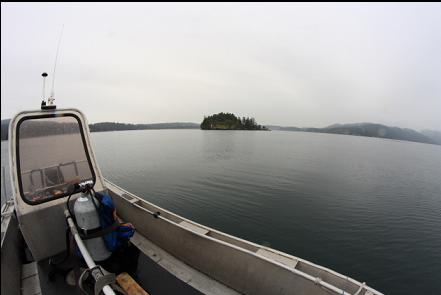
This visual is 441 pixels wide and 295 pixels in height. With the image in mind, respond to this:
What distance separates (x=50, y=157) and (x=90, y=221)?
155cm

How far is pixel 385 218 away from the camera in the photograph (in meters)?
10.2

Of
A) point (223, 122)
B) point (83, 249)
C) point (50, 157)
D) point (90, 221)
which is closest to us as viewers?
point (83, 249)

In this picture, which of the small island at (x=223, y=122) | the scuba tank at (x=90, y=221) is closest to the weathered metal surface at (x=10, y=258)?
the scuba tank at (x=90, y=221)

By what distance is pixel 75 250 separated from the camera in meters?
3.47

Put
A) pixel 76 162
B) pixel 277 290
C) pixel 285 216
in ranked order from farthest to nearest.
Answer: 1. pixel 285 216
2. pixel 76 162
3. pixel 277 290

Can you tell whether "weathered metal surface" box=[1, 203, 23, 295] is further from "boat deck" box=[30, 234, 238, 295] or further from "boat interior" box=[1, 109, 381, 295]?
"boat deck" box=[30, 234, 238, 295]

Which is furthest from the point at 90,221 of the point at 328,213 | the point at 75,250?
the point at 328,213

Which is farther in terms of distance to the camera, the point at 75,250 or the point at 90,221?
the point at 75,250

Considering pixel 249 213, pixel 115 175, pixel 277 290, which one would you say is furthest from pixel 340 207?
pixel 115 175

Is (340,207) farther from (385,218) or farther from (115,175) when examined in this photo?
(115,175)

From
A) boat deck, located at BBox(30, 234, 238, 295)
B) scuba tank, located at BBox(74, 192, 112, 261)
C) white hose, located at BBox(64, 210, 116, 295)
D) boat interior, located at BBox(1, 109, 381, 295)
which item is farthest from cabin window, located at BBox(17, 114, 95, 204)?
boat deck, located at BBox(30, 234, 238, 295)

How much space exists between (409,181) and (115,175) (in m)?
24.4

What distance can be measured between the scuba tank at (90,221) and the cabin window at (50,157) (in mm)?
690

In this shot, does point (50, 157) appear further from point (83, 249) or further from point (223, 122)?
point (223, 122)
